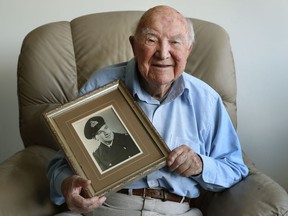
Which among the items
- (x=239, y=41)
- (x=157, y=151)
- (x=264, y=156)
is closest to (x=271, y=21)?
(x=239, y=41)

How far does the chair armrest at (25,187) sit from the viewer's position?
120 cm

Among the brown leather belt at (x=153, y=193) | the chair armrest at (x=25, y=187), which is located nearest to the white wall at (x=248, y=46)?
the chair armrest at (x=25, y=187)

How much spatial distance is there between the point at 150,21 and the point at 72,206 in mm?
579

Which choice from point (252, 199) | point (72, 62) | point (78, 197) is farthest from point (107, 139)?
point (72, 62)

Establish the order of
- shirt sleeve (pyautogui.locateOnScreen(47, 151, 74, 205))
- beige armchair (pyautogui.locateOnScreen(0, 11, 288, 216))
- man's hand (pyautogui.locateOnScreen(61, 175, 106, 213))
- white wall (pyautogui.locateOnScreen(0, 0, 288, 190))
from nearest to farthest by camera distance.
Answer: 1. man's hand (pyautogui.locateOnScreen(61, 175, 106, 213))
2. shirt sleeve (pyautogui.locateOnScreen(47, 151, 74, 205))
3. beige armchair (pyautogui.locateOnScreen(0, 11, 288, 216))
4. white wall (pyautogui.locateOnScreen(0, 0, 288, 190))

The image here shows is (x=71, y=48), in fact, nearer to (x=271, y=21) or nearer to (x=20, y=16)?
(x=20, y=16)

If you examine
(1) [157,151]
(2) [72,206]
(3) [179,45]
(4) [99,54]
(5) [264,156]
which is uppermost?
(3) [179,45]

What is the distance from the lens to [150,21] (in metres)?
1.14

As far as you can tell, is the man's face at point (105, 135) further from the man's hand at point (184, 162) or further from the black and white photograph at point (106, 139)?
the man's hand at point (184, 162)

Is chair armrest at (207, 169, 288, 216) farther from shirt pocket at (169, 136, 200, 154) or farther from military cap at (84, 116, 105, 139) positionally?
military cap at (84, 116, 105, 139)

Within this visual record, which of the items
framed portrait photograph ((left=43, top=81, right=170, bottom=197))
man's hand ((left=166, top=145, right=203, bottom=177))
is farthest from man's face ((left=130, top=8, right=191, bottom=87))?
man's hand ((left=166, top=145, right=203, bottom=177))

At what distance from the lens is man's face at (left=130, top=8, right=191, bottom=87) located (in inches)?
44.6

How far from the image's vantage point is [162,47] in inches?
44.4

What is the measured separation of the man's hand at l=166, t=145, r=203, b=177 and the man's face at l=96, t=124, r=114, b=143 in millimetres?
179
